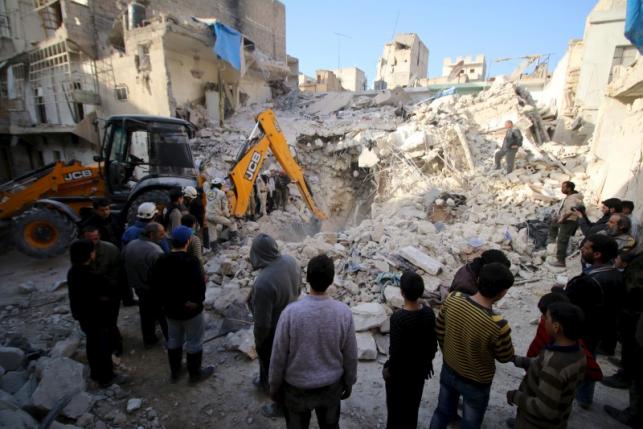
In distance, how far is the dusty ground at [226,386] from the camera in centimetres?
255

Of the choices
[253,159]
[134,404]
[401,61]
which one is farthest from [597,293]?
[401,61]

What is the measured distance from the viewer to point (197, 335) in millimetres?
2854

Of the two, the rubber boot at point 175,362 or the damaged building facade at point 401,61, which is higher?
the damaged building facade at point 401,61

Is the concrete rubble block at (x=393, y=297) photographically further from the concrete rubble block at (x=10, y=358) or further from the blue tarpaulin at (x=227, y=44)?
the blue tarpaulin at (x=227, y=44)

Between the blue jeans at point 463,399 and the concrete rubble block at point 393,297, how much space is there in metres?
1.67

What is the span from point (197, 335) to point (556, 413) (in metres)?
2.63

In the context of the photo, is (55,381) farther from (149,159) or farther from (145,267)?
(149,159)

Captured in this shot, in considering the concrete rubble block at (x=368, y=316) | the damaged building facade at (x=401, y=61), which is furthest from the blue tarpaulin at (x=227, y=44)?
the damaged building facade at (x=401, y=61)

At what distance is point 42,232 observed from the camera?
5.21m

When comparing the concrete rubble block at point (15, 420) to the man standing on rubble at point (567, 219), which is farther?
the man standing on rubble at point (567, 219)

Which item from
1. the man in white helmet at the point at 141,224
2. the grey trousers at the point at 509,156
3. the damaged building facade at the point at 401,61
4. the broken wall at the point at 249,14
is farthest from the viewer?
the damaged building facade at the point at 401,61

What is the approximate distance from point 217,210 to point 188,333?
3931 millimetres

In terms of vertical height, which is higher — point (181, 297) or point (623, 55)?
point (623, 55)

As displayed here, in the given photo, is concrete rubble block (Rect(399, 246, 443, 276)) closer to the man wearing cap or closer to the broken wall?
the man wearing cap
